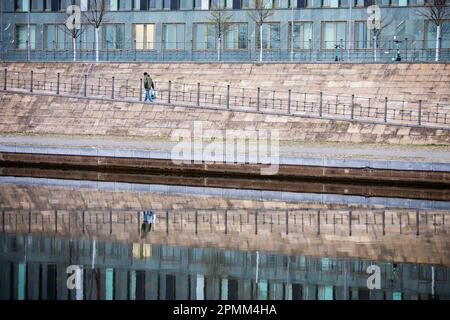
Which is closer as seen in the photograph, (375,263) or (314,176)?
(375,263)

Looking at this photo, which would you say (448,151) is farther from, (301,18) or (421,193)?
(301,18)

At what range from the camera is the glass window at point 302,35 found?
51656 mm

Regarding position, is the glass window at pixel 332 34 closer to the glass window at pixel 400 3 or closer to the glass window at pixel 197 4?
the glass window at pixel 400 3

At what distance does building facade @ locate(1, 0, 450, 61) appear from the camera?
165 ft

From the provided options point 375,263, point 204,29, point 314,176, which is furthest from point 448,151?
point 204,29

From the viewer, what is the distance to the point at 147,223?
21.1 m

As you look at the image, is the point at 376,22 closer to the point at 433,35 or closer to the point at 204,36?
the point at 433,35

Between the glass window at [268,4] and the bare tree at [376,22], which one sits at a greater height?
the glass window at [268,4]

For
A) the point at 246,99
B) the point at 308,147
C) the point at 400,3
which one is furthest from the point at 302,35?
the point at 308,147

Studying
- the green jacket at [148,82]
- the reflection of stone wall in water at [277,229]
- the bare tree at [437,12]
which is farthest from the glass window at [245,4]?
the reflection of stone wall in water at [277,229]

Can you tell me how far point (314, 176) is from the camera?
28969 mm

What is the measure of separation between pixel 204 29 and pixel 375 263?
3746 centimetres

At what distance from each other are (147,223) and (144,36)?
1345 inches

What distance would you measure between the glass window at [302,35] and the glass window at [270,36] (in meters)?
0.81
